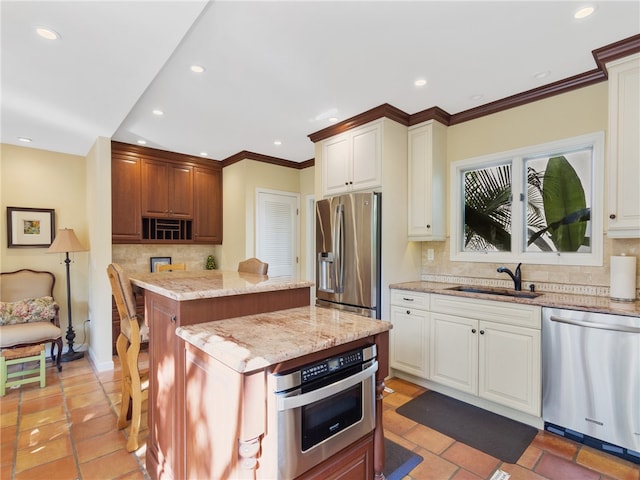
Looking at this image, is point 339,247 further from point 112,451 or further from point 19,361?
point 19,361

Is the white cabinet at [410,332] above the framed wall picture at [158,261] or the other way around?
the other way around

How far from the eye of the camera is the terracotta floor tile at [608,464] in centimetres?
188

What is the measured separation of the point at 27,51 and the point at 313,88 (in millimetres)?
1867

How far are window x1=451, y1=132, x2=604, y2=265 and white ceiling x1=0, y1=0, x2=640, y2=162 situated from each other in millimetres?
607

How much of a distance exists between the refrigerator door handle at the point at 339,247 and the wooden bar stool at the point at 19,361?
2.92 m

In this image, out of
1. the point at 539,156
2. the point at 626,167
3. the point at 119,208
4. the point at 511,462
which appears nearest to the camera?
the point at 511,462

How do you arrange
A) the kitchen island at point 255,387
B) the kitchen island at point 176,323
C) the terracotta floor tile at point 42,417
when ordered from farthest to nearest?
the terracotta floor tile at point 42,417
the kitchen island at point 176,323
the kitchen island at point 255,387

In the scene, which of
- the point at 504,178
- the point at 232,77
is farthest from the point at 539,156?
the point at 232,77

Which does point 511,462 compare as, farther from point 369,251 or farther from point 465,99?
point 465,99

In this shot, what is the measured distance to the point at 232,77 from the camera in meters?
2.49

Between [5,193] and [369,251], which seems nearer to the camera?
[369,251]

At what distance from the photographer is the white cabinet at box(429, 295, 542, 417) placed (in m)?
2.33

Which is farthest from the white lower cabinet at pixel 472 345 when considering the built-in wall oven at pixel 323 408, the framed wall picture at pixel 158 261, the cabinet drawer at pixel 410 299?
the framed wall picture at pixel 158 261

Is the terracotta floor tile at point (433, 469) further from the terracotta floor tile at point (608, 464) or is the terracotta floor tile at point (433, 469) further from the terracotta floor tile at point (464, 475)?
the terracotta floor tile at point (608, 464)
